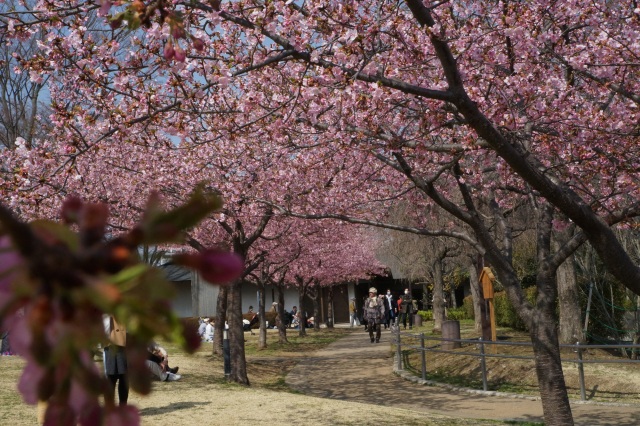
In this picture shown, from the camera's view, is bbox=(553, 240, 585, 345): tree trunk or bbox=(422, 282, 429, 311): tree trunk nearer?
bbox=(553, 240, 585, 345): tree trunk

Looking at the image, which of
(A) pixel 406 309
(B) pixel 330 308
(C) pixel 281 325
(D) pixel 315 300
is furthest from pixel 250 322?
(C) pixel 281 325

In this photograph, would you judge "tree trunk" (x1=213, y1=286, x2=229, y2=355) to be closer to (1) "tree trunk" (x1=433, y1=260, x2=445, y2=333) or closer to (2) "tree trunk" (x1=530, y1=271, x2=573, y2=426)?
(1) "tree trunk" (x1=433, y1=260, x2=445, y2=333)

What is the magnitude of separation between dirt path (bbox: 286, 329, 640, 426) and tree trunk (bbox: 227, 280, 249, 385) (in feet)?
4.49

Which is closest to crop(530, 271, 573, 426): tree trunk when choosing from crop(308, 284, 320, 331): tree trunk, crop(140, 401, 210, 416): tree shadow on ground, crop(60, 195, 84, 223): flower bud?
crop(140, 401, 210, 416): tree shadow on ground

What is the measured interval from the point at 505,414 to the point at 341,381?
628 cm

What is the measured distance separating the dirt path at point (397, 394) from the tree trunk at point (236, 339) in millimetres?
1369

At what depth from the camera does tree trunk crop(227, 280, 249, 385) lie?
53.8ft

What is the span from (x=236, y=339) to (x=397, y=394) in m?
3.94

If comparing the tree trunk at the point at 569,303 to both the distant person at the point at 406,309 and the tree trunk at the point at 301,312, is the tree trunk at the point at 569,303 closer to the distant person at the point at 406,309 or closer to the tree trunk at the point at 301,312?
the tree trunk at the point at 301,312

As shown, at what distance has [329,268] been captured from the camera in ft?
126

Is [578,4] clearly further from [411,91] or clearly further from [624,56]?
[411,91]

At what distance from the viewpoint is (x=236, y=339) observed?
1666 cm

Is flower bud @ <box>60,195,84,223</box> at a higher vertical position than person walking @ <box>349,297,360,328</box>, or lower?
higher

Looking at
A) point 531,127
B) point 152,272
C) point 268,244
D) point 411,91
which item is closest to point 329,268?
point 268,244
